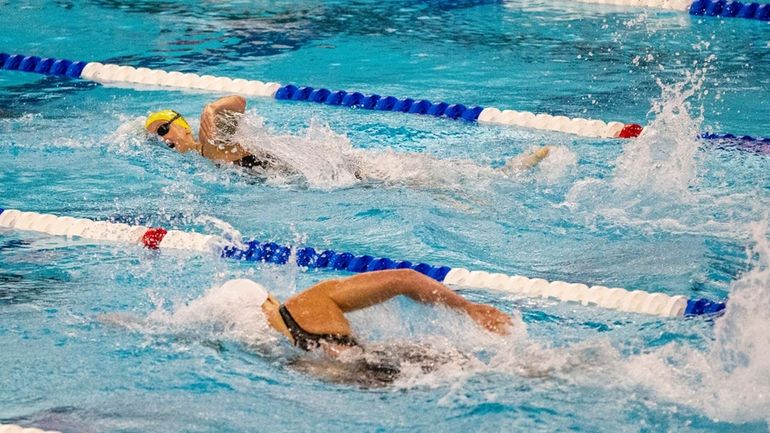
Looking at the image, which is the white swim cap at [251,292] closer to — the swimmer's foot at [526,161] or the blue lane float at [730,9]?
the swimmer's foot at [526,161]

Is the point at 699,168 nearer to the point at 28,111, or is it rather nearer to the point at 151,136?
the point at 151,136

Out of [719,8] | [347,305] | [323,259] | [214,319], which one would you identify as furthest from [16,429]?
[719,8]

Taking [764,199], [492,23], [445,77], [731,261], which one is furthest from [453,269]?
[492,23]

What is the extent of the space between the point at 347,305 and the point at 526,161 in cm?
226

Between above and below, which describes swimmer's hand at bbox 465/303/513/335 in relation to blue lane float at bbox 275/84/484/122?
above

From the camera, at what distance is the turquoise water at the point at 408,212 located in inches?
147

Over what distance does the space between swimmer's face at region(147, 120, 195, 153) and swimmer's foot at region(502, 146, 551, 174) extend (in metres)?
1.59

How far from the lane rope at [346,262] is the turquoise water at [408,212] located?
78 millimetres

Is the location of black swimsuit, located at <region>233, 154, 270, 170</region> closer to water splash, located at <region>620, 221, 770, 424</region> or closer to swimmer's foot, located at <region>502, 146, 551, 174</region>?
swimmer's foot, located at <region>502, 146, 551, 174</region>

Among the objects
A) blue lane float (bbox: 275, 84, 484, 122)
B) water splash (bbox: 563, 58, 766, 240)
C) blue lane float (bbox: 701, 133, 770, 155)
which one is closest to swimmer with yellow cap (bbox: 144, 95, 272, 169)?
blue lane float (bbox: 275, 84, 484, 122)

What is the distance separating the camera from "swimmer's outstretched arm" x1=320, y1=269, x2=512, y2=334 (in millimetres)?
3740

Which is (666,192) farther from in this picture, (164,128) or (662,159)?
(164,128)

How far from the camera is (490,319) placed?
3838mm

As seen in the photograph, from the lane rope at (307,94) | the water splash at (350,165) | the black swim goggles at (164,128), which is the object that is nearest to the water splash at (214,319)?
the water splash at (350,165)
